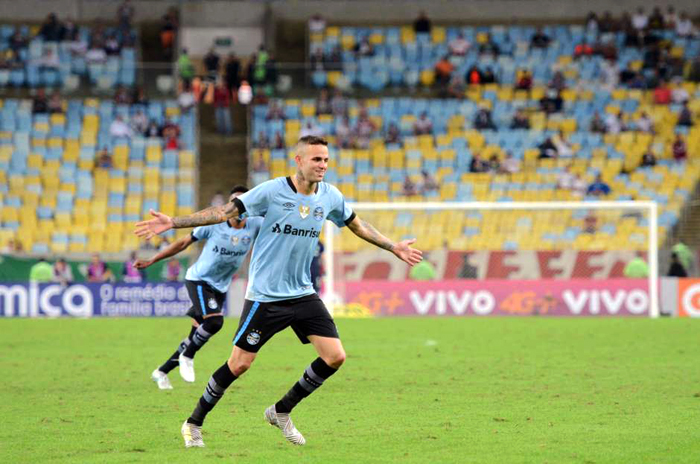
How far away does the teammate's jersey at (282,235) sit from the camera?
869cm

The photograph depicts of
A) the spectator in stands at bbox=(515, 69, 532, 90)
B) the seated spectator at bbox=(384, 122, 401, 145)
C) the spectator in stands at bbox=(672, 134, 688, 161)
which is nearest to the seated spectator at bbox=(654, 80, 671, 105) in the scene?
the spectator in stands at bbox=(672, 134, 688, 161)

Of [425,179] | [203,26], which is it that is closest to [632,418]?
[425,179]

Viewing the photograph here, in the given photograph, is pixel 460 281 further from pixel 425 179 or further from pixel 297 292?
pixel 297 292

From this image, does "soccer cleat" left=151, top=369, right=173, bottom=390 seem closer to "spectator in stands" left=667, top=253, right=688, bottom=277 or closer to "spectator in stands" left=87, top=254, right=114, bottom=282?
"spectator in stands" left=87, top=254, right=114, bottom=282

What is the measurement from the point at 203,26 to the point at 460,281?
1846 centimetres

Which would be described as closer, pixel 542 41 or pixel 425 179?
pixel 425 179

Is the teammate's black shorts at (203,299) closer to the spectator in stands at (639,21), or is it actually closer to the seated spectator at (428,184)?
the seated spectator at (428,184)

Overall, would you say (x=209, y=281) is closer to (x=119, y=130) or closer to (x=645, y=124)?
(x=119, y=130)

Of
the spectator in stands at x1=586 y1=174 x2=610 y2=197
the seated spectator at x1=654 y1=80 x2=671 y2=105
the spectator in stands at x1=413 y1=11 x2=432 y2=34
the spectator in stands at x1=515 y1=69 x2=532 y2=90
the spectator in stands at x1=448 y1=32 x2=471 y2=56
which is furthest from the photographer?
the spectator in stands at x1=413 y1=11 x2=432 y2=34

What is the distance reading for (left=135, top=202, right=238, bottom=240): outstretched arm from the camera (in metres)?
8.09

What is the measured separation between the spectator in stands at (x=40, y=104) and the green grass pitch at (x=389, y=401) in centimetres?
1684

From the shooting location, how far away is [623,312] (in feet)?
86.8

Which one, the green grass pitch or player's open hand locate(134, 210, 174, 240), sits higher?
player's open hand locate(134, 210, 174, 240)

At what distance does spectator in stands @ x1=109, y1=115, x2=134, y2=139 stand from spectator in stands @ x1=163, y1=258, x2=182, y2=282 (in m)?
8.52
